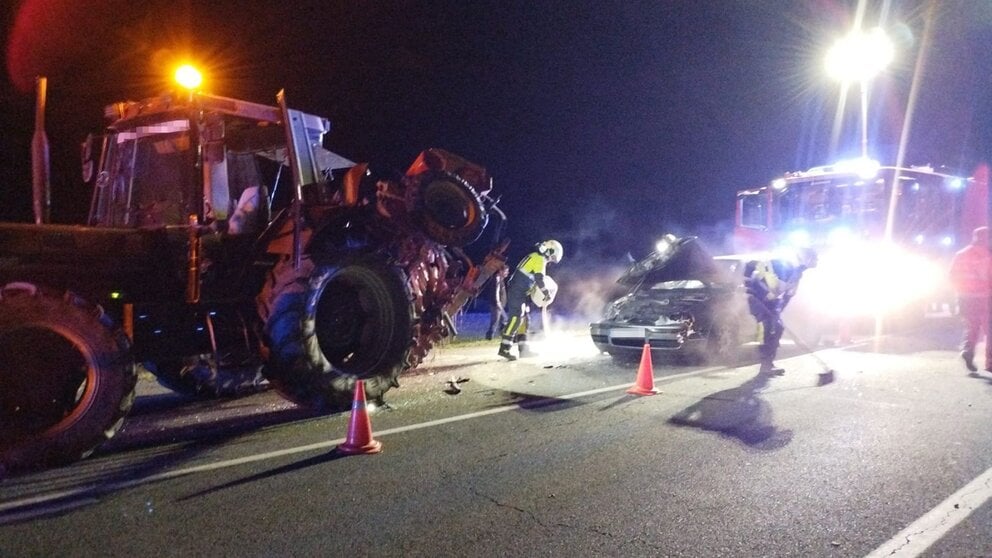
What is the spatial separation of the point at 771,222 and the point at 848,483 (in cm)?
1359

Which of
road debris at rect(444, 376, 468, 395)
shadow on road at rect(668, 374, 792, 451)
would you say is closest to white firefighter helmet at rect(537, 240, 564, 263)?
road debris at rect(444, 376, 468, 395)

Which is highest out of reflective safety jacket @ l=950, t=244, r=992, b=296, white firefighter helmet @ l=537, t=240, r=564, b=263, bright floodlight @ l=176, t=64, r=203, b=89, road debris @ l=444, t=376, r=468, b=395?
bright floodlight @ l=176, t=64, r=203, b=89

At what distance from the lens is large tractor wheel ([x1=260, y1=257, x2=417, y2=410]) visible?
19.5ft

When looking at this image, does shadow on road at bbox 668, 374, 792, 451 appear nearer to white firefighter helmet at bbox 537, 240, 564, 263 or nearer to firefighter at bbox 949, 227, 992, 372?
firefighter at bbox 949, 227, 992, 372

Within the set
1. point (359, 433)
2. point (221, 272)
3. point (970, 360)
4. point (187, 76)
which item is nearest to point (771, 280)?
point (970, 360)

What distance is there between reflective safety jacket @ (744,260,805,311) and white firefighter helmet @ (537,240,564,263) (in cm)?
295

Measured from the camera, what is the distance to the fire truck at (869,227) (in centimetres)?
1390

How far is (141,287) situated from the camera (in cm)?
556

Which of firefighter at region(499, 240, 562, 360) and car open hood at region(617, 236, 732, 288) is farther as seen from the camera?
car open hood at region(617, 236, 732, 288)

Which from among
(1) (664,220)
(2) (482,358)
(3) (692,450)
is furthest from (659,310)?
(1) (664,220)

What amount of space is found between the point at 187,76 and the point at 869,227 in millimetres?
14233

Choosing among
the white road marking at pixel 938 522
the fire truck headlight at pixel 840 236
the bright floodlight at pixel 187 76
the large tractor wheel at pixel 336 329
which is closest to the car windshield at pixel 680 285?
the large tractor wheel at pixel 336 329

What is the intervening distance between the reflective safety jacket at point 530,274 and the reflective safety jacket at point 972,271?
577cm

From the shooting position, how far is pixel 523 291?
36.9 ft
